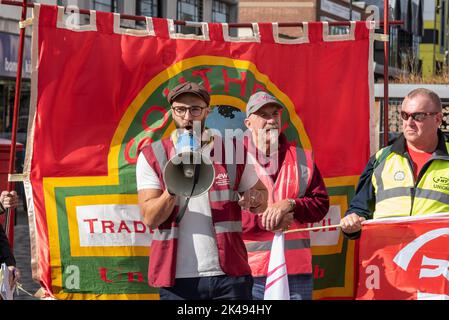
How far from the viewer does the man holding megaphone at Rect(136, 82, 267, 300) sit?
489cm

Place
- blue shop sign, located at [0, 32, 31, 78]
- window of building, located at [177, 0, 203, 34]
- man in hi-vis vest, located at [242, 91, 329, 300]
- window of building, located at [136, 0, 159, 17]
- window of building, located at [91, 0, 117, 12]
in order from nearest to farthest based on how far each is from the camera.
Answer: man in hi-vis vest, located at [242, 91, 329, 300] → blue shop sign, located at [0, 32, 31, 78] → window of building, located at [91, 0, 117, 12] → window of building, located at [136, 0, 159, 17] → window of building, located at [177, 0, 203, 34]

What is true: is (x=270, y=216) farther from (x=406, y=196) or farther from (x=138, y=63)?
(x=138, y=63)

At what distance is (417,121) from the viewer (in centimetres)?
520

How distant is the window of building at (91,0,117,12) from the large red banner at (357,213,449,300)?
22.0 metres

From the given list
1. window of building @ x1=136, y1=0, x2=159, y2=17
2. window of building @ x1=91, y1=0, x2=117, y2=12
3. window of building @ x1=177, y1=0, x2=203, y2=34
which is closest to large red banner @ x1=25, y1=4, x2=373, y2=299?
window of building @ x1=91, y1=0, x2=117, y2=12

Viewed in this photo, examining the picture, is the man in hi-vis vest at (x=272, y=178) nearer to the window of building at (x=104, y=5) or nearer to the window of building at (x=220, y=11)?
the window of building at (x=104, y=5)

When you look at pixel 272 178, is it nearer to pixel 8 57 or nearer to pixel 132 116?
pixel 132 116

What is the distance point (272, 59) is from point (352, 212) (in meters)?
1.91

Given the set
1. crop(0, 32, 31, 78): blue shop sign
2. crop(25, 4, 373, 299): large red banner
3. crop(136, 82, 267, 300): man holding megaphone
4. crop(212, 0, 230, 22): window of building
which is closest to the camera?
crop(136, 82, 267, 300): man holding megaphone

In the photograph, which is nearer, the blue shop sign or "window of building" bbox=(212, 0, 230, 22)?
the blue shop sign

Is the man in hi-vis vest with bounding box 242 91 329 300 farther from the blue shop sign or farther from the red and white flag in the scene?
the blue shop sign

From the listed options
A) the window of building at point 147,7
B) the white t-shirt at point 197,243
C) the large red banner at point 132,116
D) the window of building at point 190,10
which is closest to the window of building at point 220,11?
the window of building at point 190,10

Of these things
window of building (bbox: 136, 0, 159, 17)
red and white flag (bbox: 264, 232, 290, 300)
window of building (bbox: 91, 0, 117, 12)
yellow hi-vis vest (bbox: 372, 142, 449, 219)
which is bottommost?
red and white flag (bbox: 264, 232, 290, 300)
